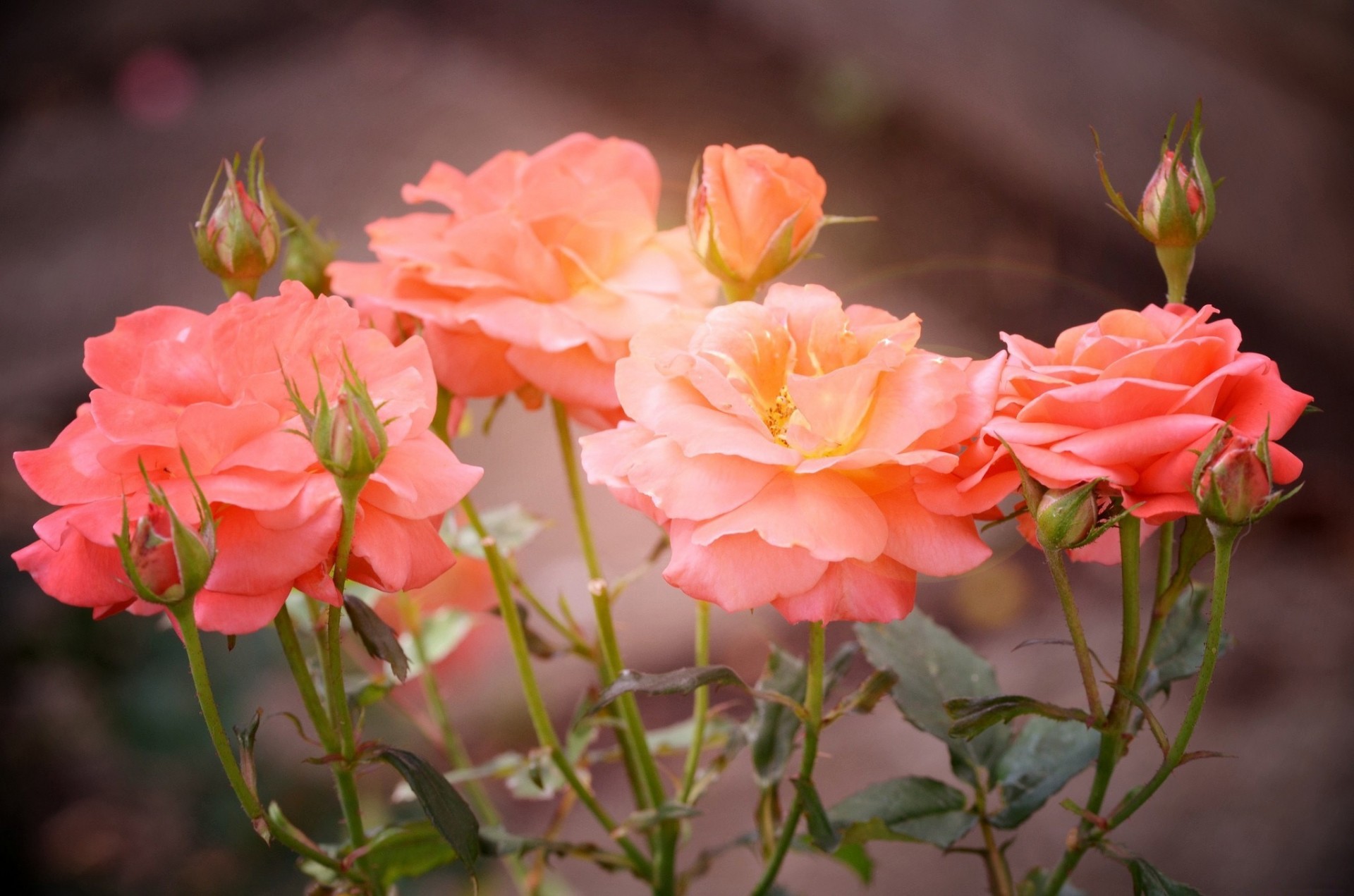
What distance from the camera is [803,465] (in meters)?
0.25

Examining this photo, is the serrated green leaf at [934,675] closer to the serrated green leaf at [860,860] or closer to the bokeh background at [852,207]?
the serrated green leaf at [860,860]

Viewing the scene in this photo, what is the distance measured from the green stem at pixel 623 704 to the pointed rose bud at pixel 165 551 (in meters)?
0.12

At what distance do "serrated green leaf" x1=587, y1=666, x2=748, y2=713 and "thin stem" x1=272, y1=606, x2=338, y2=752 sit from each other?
8 cm

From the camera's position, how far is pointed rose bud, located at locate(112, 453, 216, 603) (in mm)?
229

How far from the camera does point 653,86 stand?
65.7 inches

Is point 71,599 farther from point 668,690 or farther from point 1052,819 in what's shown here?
point 1052,819

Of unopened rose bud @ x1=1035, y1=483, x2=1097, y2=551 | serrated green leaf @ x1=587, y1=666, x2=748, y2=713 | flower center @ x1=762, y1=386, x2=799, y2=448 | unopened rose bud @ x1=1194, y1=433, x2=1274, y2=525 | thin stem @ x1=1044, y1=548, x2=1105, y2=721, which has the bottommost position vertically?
serrated green leaf @ x1=587, y1=666, x2=748, y2=713

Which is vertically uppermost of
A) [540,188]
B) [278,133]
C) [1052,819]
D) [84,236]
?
[540,188]

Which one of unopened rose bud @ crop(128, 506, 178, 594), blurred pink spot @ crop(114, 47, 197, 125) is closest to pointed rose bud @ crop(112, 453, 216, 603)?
unopened rose bud @ crop(128, 506, 178, 594)

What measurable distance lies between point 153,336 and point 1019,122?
1.46m

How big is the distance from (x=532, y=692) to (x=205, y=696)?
4.6 inches

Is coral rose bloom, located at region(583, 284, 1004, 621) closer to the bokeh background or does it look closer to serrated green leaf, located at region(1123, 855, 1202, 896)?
serrated green leaf, located at region(1123, 855, 1202, 896)

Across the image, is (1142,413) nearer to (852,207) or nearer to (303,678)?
(303,678)

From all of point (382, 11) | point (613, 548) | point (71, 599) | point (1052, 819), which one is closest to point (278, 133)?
point (382, 11)
